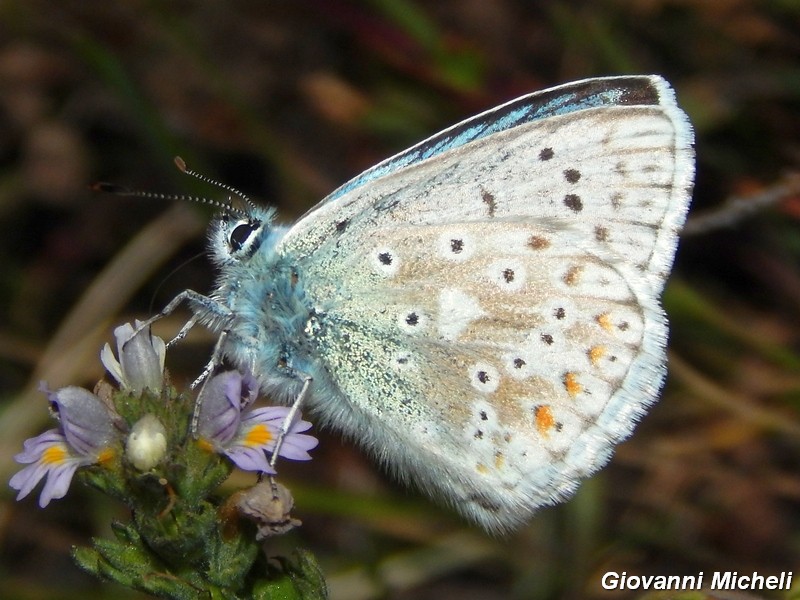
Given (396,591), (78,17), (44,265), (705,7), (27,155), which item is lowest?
(396,591)

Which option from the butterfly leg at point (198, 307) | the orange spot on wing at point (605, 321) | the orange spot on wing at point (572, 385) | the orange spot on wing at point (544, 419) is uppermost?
the orange spot on wing at point (605, 321)

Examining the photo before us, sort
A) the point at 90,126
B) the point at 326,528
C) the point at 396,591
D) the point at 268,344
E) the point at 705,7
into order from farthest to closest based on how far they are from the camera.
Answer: the point at 90,126 → the point at 705,7 → the point at 326,528 → the point at 396,591 → the point at 268,344

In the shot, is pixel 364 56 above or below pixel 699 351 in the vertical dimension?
above

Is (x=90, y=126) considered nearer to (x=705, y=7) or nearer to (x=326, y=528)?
(x=326, y=528)

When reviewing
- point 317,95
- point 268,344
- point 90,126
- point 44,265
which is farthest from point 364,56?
point 268,344

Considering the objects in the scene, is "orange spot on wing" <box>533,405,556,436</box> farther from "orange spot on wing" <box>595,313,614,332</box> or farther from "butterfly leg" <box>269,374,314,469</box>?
"butterfly leg" <box>269,374,314,469</box>

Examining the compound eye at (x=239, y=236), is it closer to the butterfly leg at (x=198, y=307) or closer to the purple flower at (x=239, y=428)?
the butterfly leg at (x=198, y=307)

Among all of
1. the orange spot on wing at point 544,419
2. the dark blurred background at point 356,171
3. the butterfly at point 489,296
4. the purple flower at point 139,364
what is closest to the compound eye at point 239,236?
the butterfly at point 489,296
